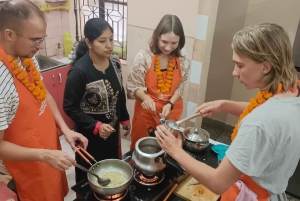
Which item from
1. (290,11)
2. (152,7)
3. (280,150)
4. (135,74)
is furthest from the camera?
(290,11)

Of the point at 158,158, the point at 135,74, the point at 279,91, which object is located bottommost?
the point at 158,158

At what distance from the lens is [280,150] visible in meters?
0.97

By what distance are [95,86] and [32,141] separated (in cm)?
54

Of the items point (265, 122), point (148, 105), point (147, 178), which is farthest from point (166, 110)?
point (265, 122)

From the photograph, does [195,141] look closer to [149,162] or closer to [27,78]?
[149,162]

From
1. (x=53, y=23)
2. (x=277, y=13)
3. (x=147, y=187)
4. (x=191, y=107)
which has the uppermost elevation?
(x=277, y=13)

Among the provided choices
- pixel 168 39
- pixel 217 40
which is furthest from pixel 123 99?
pixel 217 40

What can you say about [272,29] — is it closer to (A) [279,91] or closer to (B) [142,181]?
→ (A) [279,91]

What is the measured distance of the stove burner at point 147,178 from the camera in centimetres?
134

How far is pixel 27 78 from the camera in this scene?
1.32m

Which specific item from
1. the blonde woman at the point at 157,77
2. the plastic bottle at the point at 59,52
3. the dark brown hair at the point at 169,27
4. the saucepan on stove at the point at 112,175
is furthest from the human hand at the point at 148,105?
the plastic bottle at the point at 59,52

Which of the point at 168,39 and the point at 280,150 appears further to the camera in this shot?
the point at 168,39

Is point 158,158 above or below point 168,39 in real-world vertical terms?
below

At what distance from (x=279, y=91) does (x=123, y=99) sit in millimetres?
1201
